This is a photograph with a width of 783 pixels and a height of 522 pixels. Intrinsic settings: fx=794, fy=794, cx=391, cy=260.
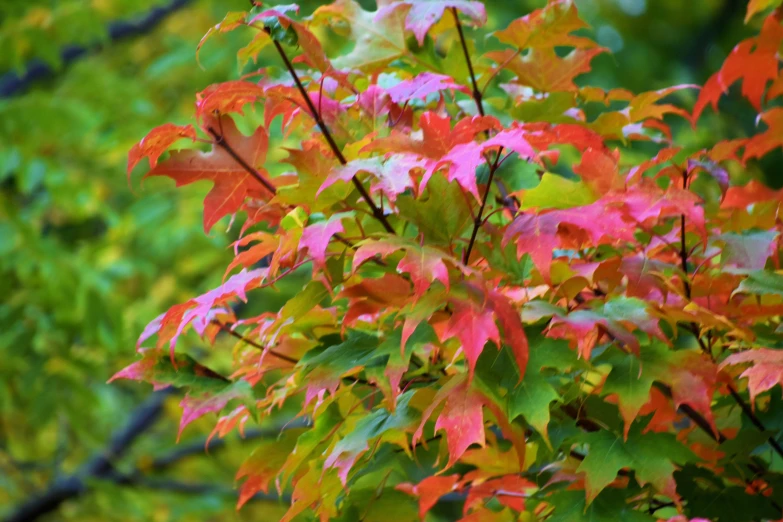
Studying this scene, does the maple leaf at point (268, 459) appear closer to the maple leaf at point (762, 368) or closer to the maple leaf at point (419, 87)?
the maple leaf at point (419, 87)

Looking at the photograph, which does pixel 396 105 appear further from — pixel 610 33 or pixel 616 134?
pixel 610 33

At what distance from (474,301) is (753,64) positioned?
2.82 ft

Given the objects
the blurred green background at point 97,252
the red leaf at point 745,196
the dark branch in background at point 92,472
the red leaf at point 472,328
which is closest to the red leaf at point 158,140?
the red leaf at point 472,328

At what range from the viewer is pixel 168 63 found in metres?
3.18

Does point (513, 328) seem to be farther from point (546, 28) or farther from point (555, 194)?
point (546, 28)

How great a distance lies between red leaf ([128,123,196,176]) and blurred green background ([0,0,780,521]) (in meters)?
1.88

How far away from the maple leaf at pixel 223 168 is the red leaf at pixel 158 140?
2 cm

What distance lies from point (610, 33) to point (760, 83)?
14.4 feet

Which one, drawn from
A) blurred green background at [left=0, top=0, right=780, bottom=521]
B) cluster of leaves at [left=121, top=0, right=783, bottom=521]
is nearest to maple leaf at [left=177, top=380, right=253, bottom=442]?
cluster of leaves at [left=121, top=0, right=783, bottom=521]

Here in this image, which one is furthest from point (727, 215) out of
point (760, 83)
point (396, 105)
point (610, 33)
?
point (610, 33)

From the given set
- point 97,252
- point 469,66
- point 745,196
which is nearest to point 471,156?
point 469,66

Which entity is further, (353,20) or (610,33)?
(610,33)

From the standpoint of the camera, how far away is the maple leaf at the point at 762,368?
0.78 metres

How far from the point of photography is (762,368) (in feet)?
2.63
